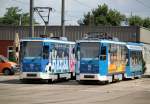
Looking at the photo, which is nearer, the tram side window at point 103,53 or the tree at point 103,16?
the tram side window at point 103,53

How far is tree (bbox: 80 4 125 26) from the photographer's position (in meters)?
116

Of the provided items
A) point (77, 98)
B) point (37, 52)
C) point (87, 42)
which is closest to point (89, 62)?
point (87, 42)

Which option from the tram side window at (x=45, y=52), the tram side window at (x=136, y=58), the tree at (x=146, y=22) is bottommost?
the tram side window at (x=136, y=58)

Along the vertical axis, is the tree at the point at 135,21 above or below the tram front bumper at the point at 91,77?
above

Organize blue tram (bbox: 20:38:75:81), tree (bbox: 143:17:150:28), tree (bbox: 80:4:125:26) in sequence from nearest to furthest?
blue tram (bbox: 20:38:75:81), tree (bbox: 80:4:125:26), tree (bbox: 143:17:150:28)

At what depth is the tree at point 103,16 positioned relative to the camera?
116162 mm

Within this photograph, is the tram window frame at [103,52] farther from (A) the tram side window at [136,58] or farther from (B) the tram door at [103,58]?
(A) the tram side window at [136,58]

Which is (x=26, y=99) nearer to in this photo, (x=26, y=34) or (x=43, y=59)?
(x=43, y=59)

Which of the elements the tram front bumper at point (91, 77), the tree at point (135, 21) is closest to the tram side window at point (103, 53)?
the tram front bumper at point (91, 77)

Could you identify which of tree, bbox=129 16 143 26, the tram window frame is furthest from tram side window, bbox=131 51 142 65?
tree, bbox=129 16 143 26

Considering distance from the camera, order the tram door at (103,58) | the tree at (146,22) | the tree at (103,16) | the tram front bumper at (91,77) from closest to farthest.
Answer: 1. the tram front bumper at (91,77)
2. the tram door at (103,58)
3. the tree at (103,16)
4. the tree at (146,22)

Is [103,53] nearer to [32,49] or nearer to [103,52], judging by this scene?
[103,52]

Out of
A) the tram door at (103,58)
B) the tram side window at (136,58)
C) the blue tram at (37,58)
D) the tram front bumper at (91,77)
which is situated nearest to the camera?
the tram front bumper at (91,77)

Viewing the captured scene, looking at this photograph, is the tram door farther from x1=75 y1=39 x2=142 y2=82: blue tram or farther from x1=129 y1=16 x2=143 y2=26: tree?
x1=129 y1=16 x2=143 y2=26: tree
